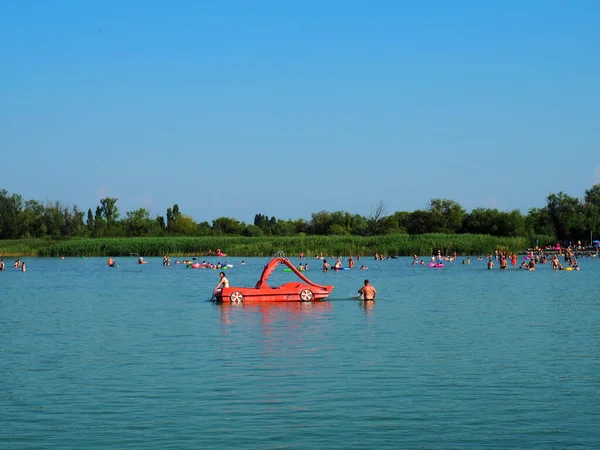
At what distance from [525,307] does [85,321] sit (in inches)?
764

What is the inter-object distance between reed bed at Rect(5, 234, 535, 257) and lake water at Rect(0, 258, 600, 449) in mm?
68103

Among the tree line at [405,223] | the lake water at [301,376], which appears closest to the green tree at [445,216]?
the tree line at [405,223]

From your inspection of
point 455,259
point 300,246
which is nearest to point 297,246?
point 300,246

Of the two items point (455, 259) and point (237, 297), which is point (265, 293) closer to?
point (237, 297)

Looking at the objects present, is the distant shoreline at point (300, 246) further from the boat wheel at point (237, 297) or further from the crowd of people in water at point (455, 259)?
the boat wheel at point (237, 297)

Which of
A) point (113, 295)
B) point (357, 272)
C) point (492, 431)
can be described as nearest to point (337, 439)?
point (492, 431)

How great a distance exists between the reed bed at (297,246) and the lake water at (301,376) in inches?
2681

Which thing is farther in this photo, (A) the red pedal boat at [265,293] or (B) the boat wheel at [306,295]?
(B) the boat wheel at [306,295]

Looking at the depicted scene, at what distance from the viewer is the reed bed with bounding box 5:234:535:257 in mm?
110506

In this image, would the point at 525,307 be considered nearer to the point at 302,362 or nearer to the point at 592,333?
the point at 592,333

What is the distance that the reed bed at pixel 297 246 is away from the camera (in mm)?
110506

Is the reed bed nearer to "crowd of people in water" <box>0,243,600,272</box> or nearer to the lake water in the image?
"crowd of people in water" <box>0,243,600,272</box>

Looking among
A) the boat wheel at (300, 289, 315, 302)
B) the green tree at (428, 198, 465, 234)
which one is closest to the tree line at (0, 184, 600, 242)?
the green tree at (428, 198, 465, 234)

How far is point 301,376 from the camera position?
20953mm
